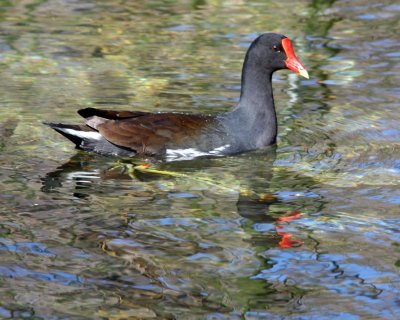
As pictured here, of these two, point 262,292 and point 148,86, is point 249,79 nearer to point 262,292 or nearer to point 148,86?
point 148,86

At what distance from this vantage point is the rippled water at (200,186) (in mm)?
4566

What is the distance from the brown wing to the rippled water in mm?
171

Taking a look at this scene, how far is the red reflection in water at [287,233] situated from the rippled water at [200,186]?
11mm

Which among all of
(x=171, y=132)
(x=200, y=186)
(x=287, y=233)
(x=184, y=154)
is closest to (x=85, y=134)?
(x=171, y=132)

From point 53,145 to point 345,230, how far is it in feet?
8.27

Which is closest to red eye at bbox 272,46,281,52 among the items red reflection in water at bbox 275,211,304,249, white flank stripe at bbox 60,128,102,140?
white flank stripe at bbox 60,128,102,140

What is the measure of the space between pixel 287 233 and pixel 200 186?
1.02 m

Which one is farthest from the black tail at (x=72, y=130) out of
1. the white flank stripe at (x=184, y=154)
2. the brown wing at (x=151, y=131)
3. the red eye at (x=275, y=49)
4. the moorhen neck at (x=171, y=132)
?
the red eye at (x=275, y=49)

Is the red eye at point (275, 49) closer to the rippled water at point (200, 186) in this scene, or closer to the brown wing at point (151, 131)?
the rippled water at point (200, 186)

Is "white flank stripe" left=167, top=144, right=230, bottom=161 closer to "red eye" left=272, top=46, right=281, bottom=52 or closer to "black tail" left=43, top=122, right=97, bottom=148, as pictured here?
"black tail" left=43, top=122, right=97, bottom=148

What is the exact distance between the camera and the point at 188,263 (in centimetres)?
491

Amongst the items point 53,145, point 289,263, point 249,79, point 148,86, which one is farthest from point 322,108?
point 289,263

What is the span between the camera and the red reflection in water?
17.1ft

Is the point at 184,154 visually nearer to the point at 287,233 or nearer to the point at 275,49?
the point at 275,49
